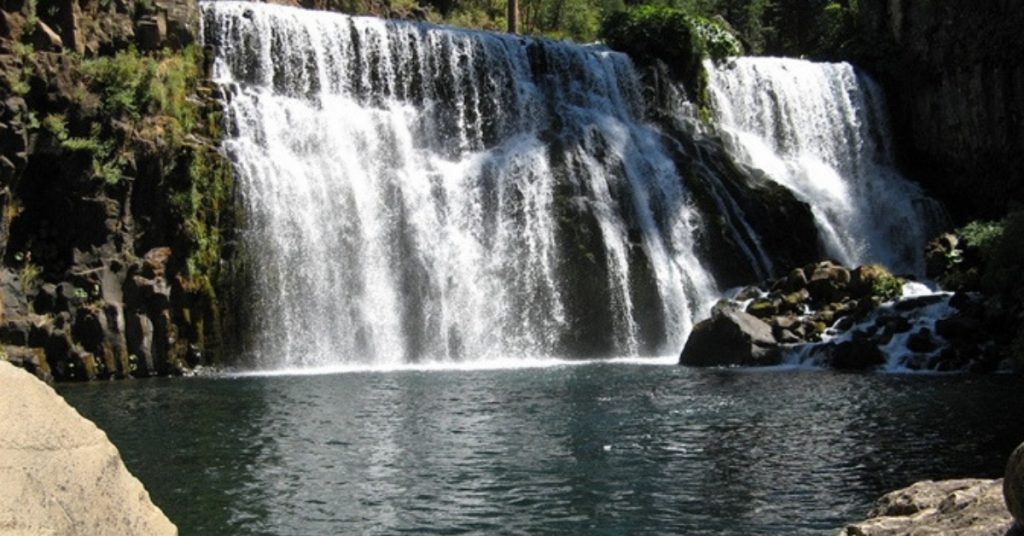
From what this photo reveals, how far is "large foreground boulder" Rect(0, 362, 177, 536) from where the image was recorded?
4660 mm

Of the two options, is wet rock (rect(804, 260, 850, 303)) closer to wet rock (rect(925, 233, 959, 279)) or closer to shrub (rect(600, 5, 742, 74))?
wet rock (rect(925, 233, 959, 279))

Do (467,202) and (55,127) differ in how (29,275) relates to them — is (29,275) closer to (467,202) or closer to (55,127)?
(55,127)

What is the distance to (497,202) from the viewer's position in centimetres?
3547

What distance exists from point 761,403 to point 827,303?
38.6 feet

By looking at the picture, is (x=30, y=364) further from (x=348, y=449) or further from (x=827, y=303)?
(x=827, y=303)

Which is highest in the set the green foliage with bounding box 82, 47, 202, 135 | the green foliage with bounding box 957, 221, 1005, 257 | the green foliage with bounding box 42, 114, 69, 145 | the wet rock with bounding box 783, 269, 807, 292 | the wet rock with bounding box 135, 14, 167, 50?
the wet rock with bounding box 135, 14, 167, 50

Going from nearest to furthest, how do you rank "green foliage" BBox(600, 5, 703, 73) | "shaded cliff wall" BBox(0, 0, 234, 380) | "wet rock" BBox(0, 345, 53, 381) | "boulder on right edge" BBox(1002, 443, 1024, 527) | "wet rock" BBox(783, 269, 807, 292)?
"boulder on right edge" BBox(1002, 443, 1024, 527)
"wet rock" BBox(0, 345, 53, 381)
"shaded cliff wall" BBox(0, 0, 234, 380)
"wet rock" BBox(783, 269, 807, 292)
"green foliage" BBox(600, 5, 703, 73)

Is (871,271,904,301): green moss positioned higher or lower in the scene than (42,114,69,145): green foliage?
lower

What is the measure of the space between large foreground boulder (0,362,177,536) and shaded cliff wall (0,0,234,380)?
22624 mm

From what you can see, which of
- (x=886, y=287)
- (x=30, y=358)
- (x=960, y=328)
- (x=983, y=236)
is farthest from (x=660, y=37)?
(x=30, y=358)

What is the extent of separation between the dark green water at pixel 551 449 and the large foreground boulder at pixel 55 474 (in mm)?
6553

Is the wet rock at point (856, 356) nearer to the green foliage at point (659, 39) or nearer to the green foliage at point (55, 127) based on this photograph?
the green foliage at point (659, 39)

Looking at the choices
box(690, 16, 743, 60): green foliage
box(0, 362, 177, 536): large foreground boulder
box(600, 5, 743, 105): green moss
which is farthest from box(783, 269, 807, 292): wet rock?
box(0, 362, 177, 536): large foreground boulder

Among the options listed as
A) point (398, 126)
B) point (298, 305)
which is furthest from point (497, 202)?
point (298, 305)
